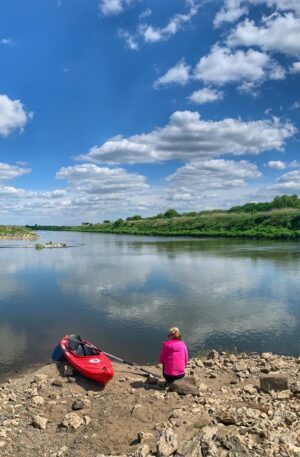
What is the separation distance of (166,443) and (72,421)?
10.3 feet

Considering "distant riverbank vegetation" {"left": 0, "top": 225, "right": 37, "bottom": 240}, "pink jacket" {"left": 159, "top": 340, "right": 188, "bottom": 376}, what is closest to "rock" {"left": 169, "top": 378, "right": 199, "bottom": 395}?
"pink jacket" {"left": 159, "top": 340, "right": 188, "bottom": 376}

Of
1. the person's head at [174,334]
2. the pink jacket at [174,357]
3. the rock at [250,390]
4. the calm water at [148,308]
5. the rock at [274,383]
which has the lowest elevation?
the calm water at [148,308]

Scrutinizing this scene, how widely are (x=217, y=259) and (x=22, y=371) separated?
40.6 m

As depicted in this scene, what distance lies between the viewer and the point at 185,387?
476 inches

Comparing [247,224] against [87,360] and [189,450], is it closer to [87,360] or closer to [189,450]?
[87,360]

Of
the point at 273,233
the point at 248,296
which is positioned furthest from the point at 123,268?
the point at 273,233

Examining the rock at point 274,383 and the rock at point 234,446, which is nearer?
the rock at point 234,446

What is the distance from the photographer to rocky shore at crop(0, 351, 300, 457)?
8.60 meters

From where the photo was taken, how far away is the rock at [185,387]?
474 inches

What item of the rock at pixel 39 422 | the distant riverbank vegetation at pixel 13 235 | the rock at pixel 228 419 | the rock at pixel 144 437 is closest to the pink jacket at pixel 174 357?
the rock at pixel 228 419

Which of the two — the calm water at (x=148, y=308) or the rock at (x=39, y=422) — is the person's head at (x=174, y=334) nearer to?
the rock at (x=39, y=422)

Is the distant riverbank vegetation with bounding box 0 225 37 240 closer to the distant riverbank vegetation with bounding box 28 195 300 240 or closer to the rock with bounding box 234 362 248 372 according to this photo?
the distant riverbank vegetation with bounding box 28 195 300 240

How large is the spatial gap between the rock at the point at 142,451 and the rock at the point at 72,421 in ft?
7.85

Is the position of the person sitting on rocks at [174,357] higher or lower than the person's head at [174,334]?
lower
